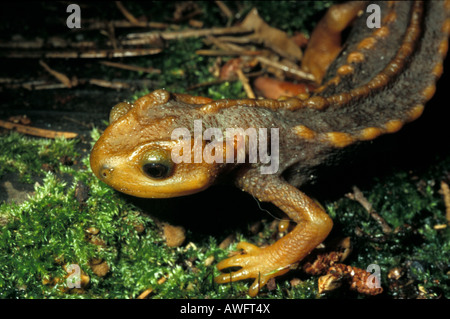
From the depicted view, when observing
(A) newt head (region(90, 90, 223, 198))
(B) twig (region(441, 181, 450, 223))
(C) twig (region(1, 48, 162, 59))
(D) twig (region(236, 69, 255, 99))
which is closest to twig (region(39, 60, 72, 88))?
(C) twig (region(1, 48, 162, 59))

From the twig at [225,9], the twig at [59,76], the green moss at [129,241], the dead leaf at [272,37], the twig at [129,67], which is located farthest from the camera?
the twig at [225,9]

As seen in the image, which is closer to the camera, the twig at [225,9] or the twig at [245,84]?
the twig at [245,84]

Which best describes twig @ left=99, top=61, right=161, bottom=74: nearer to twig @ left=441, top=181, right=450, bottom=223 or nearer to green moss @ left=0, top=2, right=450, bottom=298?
green moss @ left=0, top=2, right=450, bottom=298

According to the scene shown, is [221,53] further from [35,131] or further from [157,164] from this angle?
[157,164]

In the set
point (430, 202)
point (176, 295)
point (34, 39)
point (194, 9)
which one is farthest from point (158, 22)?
point (430, 202)

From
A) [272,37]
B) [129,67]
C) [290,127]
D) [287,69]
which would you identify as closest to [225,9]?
[272,37]

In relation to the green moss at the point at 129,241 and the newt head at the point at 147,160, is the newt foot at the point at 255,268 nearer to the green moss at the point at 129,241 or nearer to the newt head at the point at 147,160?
the green moss at the point at 129,241

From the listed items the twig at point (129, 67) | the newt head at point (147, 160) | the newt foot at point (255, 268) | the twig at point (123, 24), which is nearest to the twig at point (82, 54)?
the twig at point (129, 67)
